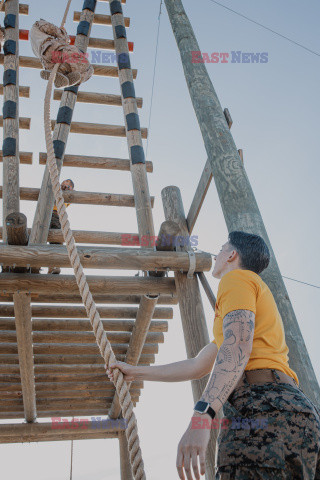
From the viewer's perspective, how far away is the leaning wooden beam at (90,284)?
3711mm

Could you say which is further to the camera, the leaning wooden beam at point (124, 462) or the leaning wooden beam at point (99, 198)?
the leaning wooden beam at point (124, 462)

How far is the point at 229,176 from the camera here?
2.84 m

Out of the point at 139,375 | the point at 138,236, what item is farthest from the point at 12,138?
the point at 139,375

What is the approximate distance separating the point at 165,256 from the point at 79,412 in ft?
15.6

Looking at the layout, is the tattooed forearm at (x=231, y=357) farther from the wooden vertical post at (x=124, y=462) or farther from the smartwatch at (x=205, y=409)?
the wooden vertical post at (x=124, y=462)

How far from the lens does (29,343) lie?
500cm

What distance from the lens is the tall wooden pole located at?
83.2 inches

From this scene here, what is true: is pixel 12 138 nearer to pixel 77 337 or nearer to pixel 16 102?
pixel 16 102

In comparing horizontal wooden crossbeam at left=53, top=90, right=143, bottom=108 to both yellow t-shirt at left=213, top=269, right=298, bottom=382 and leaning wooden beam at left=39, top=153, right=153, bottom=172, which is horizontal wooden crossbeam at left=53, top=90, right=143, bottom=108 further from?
yellow t-shirt at left=213, top=269, right=298, bottom=382

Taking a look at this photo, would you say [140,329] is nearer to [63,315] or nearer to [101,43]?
[63,315]

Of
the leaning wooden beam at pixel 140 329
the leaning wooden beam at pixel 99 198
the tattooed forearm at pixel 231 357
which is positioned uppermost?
the leaning wooden beam at pixel 99 198

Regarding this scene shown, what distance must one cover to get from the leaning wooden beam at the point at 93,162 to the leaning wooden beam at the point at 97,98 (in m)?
0.99

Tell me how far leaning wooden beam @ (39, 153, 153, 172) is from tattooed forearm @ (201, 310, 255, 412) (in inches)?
141

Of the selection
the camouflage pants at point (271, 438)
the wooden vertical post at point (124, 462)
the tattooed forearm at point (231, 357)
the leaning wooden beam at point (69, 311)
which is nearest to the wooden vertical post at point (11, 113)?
the leaning wooden beam at point (69, 311)
